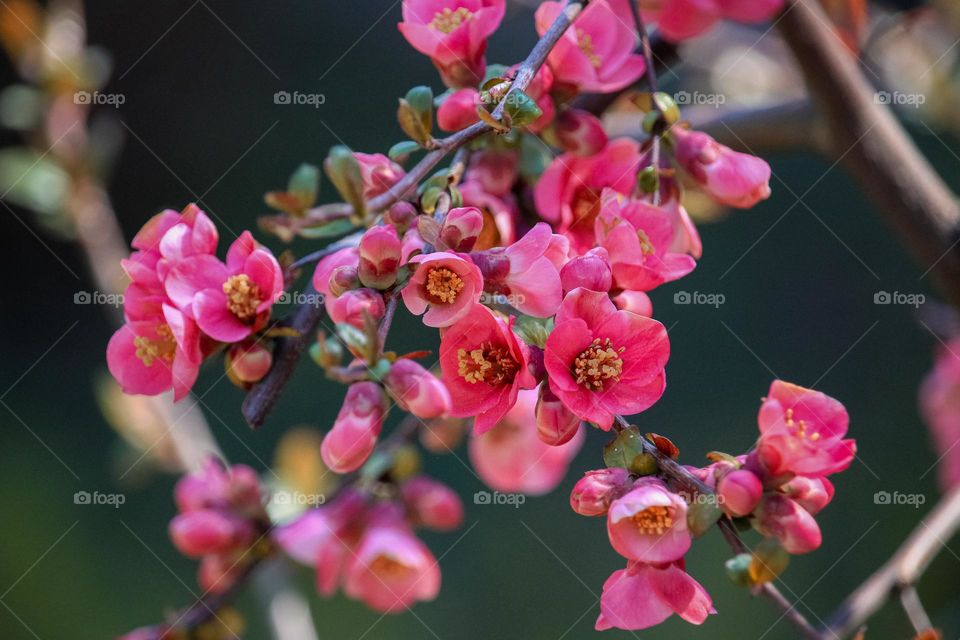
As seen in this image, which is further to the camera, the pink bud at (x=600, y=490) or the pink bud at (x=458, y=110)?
the pink bud at (x=458, y=110)

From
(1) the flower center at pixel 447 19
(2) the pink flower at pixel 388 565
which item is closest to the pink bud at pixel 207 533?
(2) the pink flower at pixel 388 565

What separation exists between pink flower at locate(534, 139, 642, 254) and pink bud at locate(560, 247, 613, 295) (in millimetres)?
167

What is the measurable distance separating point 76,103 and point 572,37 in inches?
34.2

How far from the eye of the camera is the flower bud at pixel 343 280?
54cm

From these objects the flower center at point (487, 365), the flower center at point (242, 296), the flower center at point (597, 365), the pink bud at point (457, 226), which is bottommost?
the flower center at point (242, 296)

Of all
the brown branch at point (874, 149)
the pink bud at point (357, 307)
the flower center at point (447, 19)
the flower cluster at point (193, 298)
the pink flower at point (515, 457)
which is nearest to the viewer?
the pink bud at point (357, 307)

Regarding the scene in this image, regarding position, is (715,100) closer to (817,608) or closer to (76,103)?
(76,103)

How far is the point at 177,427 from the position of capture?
1176mm

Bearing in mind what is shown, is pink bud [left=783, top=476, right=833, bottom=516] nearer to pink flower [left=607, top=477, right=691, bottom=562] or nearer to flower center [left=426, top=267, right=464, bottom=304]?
pink flower [left=607, top=477, right=691, bottom=562]

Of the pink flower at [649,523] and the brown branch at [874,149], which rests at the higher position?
the brown branch at [874,149]

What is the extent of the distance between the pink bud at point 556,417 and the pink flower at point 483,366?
0.02m

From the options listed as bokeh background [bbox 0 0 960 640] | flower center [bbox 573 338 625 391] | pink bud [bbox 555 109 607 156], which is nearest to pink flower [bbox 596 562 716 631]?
flower center [bbox 573 338 625 391]

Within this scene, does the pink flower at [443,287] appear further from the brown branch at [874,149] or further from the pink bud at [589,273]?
the brown branch at [874,149]

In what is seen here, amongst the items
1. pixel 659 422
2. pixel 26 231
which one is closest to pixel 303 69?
pixel 26 231
